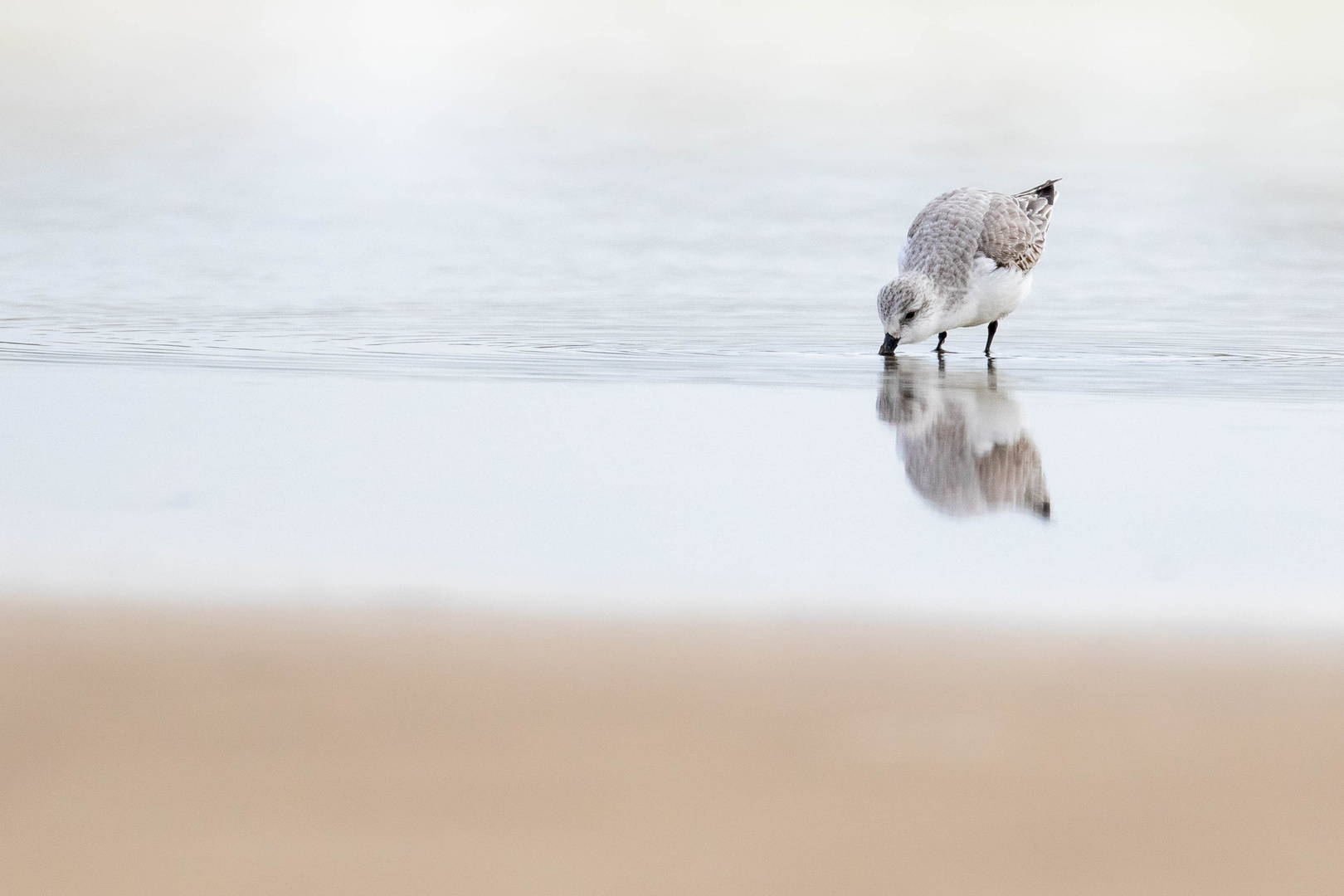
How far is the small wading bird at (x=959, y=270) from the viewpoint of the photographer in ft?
23.0

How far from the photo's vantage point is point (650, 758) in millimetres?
2203

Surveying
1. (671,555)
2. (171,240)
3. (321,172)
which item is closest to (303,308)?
(171,240)

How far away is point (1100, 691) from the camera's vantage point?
2.42m

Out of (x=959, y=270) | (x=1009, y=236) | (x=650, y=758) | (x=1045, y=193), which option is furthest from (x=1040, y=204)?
(x=650, y=758)

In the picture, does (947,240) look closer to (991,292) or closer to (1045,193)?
(991,292)

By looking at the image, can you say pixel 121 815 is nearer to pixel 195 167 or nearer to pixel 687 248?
pixel 687 248

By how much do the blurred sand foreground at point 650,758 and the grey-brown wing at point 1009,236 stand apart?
4.97 meters

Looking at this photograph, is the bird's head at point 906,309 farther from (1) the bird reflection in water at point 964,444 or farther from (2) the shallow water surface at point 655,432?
(1) the bird reflection in water at point 964,444

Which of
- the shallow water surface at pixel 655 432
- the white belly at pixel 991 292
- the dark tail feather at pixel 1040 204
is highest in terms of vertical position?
the dark tail feather at pixel 1040 204

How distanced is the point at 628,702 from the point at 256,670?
58 cm

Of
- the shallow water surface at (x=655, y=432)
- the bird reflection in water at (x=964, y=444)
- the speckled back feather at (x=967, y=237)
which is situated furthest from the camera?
the speckled back feather at (x=967, y=237)

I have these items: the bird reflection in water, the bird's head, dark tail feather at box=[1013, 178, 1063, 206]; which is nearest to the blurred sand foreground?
the bird reflection in water

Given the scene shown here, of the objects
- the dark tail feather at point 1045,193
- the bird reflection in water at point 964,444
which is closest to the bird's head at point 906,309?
the bird reflection in water at point 964,444

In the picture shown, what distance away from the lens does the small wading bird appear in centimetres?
702
